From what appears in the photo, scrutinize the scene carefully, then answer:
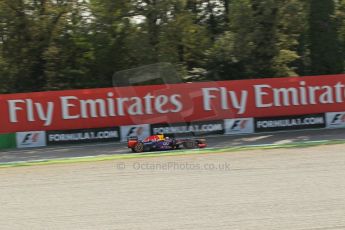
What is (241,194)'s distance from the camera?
882 centimetres

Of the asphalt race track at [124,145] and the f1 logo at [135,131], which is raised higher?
the f1 logo at [135,131]

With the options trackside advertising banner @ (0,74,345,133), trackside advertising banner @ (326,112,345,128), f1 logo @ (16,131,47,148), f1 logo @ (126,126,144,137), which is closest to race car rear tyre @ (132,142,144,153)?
f1 logo @ (126,126,144,137)

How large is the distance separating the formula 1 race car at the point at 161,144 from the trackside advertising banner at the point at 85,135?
132 inches

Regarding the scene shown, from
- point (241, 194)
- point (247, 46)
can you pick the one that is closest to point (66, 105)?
point (247, 46)

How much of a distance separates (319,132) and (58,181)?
1151 cm

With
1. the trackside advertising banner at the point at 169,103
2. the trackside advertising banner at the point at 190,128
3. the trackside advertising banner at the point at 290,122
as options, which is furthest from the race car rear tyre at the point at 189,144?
the trackside advertising banner at the point at 290,122

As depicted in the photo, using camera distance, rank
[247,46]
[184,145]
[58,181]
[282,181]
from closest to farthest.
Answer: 1. [282,181]
2. [58,181]
3. [184,145]
4. [247,46]

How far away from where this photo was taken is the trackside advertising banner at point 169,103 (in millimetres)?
19078

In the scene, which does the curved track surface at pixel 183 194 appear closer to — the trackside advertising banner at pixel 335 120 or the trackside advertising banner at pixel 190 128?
the trackside advertising banner at pixel 190 128

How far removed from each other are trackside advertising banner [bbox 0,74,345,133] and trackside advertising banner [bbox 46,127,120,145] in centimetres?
20

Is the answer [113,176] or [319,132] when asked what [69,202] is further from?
[319,132]

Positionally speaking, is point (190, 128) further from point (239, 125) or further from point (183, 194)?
point (183, 194)

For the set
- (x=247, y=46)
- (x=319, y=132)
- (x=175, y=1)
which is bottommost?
(x=319, y=132)

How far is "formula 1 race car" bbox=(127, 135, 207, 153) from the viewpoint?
51.3 feet
